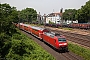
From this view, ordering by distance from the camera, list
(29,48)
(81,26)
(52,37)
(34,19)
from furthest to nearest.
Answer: (34,19) → (81,26) → (52,37) → (29,48)

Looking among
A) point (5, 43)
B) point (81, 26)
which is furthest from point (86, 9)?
point (5, 43)

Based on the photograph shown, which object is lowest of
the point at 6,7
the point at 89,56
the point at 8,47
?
the point at 89,56

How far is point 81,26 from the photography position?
225ft

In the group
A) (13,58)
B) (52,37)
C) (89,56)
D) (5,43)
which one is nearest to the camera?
(13,58)

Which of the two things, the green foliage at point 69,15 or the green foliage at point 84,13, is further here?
the green foliage at point 69,15

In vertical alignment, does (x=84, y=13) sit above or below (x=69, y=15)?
above

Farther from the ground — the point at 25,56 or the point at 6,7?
the point at 6,7

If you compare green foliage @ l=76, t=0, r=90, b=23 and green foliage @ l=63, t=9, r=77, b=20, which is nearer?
green foliage @ l=76, t=0, r=90, b=23

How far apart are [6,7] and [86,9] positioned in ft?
205

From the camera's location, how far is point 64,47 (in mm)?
26578

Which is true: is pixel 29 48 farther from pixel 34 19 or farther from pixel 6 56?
pixel 34 19

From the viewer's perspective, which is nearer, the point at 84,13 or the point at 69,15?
the point at 84,13

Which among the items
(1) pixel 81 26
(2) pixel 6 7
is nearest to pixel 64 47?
(2) pixel 6 7

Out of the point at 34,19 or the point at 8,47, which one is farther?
the point at 34,19
